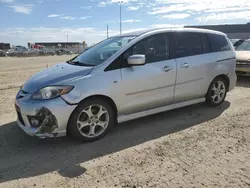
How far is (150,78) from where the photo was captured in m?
4.34

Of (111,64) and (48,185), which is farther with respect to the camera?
(111,64)

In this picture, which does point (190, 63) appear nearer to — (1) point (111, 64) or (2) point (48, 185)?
(1) point (111, 64)

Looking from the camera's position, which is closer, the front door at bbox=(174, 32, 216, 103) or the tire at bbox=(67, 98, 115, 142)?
the tire at bbox=(67, 98, 115, 142)

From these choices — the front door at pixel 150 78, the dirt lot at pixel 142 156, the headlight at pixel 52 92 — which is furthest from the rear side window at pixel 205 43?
the headlight at pixel 52 92

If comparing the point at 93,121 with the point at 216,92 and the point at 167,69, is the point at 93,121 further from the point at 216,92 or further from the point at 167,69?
the point at 216,92

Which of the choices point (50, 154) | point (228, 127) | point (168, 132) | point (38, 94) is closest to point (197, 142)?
point (168, 132)

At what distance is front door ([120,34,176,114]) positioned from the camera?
416 centimetres

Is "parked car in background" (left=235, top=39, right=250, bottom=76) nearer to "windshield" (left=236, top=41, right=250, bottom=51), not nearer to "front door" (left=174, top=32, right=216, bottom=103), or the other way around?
"windshield" (left=236, top=41, right=250, bottom=51)

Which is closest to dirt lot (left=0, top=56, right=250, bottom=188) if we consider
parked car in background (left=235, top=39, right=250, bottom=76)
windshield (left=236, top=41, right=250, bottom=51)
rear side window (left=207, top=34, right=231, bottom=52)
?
rear side window (left=207, top=34, right=231, bottom=52)

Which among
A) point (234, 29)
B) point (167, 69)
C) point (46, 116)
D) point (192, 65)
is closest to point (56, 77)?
point (46, 116)

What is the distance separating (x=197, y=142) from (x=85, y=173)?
5.93 feet

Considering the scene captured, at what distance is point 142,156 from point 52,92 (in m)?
1.59

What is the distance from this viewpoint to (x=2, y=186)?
9.39ft

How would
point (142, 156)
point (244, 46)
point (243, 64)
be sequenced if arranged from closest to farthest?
point (142, 156) → point (243, 64) → point (244, 46)
